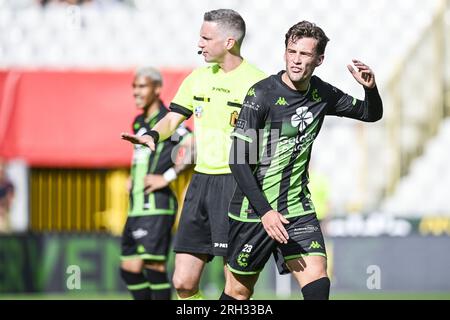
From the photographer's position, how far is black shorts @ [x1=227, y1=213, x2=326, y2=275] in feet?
22.1

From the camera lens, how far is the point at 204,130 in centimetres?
754

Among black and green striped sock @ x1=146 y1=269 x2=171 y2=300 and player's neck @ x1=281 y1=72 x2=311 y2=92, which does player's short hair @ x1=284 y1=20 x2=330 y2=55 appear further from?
black and green striped sock @ x1=146 y1=269 x2=171 y2=300

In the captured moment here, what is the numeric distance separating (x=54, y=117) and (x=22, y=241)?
1.58 meters

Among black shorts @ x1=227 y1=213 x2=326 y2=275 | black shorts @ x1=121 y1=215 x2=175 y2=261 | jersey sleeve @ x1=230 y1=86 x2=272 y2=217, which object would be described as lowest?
black shorts @ x1=121 y1=215 x2=175 y2=261

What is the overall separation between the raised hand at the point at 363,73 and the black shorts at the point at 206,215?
127 cm

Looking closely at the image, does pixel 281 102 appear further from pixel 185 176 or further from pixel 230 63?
pixel 185 176

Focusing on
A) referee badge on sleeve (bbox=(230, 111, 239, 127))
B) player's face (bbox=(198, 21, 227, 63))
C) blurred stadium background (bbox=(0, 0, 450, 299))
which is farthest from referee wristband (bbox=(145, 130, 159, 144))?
blurred stadium background (bbox=(0, 0, 450, 299))

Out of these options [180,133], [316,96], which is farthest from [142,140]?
[180,133]

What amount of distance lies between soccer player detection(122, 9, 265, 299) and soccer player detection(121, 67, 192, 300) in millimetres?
1802

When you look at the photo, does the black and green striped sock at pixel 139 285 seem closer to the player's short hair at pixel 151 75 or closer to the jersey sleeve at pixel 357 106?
the player's short hair at pixel 151 75


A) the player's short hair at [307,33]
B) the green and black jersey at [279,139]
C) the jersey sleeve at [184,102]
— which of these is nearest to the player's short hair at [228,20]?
the jersey sleeve at [184,102]

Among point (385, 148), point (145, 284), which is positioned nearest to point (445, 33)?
point (385, 148)

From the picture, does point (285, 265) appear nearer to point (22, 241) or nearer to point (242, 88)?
point (242, 88)

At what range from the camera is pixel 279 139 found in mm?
6785
